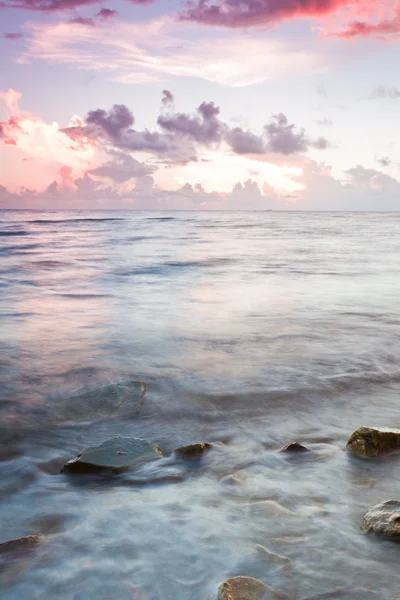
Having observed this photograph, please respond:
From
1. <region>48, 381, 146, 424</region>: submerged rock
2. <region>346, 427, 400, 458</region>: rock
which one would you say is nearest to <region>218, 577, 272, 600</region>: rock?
<region>346, 427, 400, 458</region>: rock

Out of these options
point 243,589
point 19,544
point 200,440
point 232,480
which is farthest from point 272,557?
point 200,440

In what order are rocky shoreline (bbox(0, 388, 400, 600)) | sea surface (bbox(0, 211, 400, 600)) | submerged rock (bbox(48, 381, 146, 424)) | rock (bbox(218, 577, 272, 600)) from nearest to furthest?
rock (bbox(218, 577, 272, 600))
sea surface (bbox(0, 211, 400, 600))
rocky shoreline (bbox(0, 388, 400, 600))
submerged rock (bbox(48, 381, 146, 424))

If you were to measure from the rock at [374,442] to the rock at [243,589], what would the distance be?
1199 mm

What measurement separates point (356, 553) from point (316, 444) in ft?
3.42

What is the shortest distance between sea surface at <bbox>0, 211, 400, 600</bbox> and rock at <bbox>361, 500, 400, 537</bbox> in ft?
0.14

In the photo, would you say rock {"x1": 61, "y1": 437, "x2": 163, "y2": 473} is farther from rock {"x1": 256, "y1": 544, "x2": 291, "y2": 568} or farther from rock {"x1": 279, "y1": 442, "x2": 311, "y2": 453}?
rock {"x1": 256, "y1": 544, "x2": 291, "y2": 568}

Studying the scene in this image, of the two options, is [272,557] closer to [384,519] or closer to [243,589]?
[243,589]

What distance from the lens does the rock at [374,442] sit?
2.70 m

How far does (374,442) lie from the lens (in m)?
2.71

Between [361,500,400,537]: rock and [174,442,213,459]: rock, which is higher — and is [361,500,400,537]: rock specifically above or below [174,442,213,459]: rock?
above

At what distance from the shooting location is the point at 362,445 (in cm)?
272

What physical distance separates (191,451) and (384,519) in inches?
42.6

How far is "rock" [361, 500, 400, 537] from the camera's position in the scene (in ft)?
6.35

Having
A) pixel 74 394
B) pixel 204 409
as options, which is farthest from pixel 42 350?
pixel 204 409
